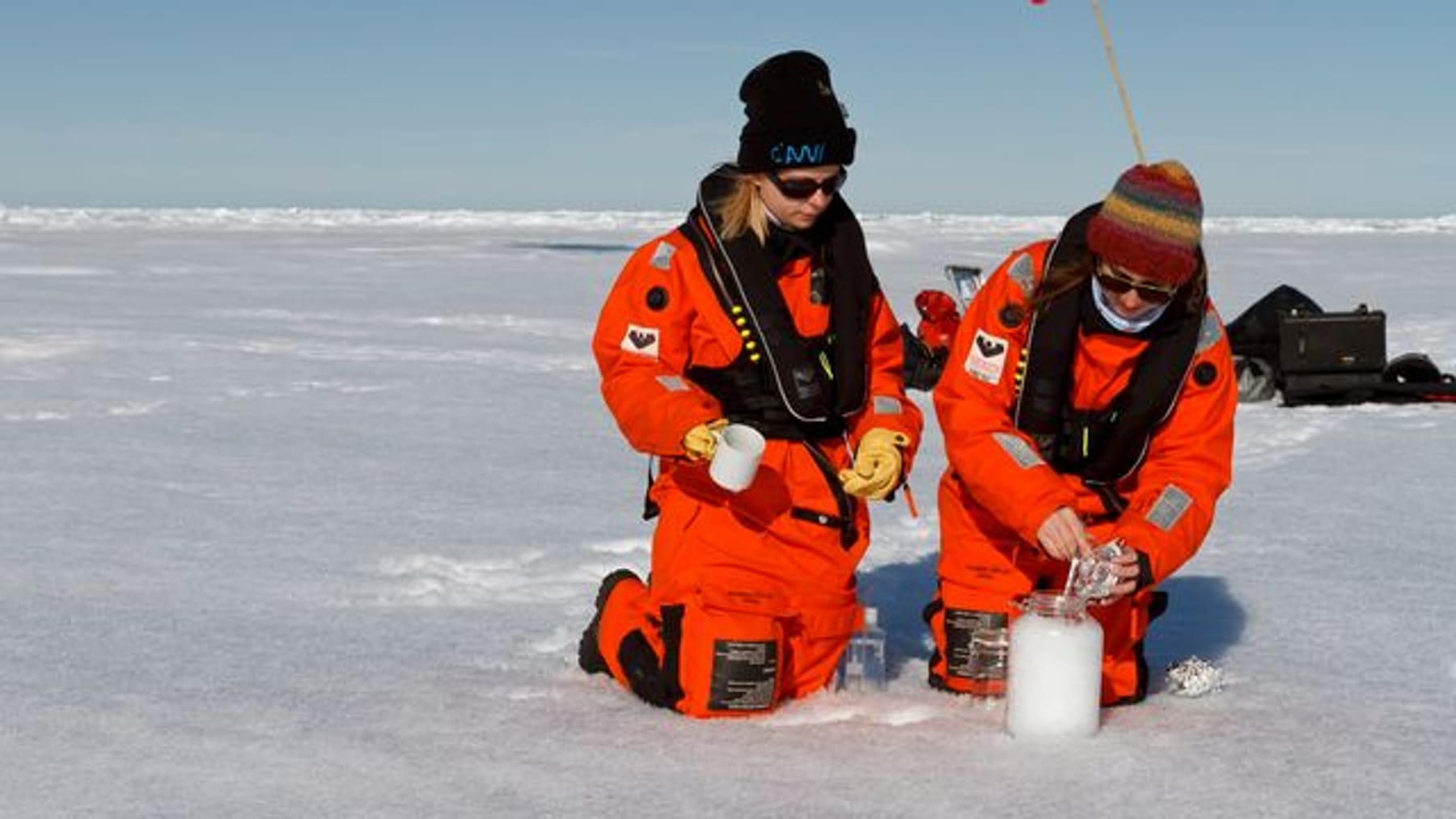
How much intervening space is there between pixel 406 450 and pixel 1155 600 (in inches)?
157

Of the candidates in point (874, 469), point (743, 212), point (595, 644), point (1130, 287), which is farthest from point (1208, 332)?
point (595, 644)

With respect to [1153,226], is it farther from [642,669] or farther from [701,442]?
[642,669]

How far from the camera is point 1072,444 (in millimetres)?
3336

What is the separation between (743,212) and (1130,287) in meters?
0.78

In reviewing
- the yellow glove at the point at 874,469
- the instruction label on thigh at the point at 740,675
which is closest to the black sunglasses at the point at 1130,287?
the yellow glove at the point at 874,469

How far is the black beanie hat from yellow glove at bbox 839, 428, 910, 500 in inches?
22.2

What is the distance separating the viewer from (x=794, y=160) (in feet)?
10.7

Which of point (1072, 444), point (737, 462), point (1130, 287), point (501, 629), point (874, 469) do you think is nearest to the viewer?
point (737, 462)

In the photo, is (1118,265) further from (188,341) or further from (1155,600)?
(188,341)

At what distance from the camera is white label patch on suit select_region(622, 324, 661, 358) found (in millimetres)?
3314

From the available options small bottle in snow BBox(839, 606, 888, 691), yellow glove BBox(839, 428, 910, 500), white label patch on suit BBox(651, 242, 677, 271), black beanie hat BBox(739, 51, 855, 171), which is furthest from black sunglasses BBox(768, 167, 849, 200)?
small bottle in snow BBox(839, 606, 888, 691)

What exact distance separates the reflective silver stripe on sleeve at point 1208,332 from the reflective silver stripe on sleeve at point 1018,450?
1.25 ft

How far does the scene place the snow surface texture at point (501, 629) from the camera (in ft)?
9.17

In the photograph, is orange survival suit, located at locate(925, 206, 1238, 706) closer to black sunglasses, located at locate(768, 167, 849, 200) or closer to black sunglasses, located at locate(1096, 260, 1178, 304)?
black sunglasses, located at locate(1096, 260, 1178, 304)
